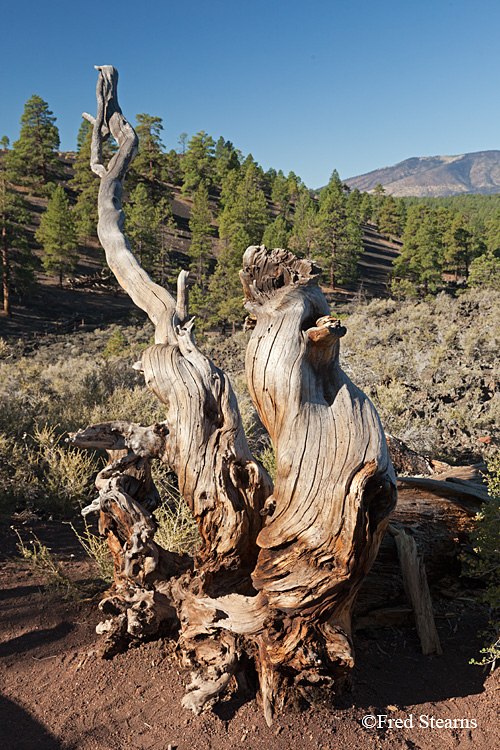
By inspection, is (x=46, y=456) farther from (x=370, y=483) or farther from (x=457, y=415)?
(x=457, y=415)

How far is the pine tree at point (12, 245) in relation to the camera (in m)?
28.5

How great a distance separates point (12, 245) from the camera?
29.6 metres

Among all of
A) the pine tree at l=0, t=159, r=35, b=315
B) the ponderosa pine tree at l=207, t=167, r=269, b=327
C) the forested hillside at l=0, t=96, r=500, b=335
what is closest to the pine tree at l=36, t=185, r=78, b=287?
the forested hillside at l=0, t=96, r=500, b=335

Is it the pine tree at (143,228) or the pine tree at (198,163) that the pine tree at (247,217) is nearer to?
the pine tree at (143,228)

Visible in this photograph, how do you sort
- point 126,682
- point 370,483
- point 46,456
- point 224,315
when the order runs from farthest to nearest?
point 224,315, point 46,456, point 126,682, point 370,483

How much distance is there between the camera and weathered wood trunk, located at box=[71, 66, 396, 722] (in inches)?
108

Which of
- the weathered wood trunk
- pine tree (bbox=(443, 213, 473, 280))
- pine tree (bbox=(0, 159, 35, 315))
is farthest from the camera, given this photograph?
pine tree (bbox=(443, 213, 473, 280))

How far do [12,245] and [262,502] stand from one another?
3151 centimetres

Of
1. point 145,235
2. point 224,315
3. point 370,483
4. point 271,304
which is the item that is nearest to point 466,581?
point 370,483

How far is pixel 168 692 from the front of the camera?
2.94 m

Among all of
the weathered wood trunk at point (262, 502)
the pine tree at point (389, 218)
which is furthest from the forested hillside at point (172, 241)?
the weathered wood trunk at point (262, 502)

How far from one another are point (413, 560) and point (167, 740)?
2.05m

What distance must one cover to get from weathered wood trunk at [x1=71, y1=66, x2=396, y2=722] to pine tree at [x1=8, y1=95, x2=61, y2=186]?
4905 centimetres

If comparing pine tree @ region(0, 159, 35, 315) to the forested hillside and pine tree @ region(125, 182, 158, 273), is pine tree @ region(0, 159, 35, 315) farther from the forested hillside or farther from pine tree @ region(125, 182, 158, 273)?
pine tree @ region(125, 182, 158, 273)
